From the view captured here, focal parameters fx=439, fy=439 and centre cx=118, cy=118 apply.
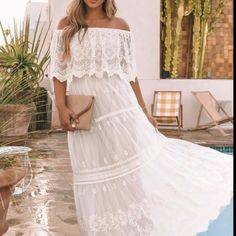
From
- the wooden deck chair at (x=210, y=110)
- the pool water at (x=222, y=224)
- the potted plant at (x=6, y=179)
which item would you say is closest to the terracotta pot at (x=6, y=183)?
the potted plant at (x=6, y=179)

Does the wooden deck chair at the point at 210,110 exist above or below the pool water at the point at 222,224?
above

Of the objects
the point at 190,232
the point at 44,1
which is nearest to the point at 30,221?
the point at 190,232

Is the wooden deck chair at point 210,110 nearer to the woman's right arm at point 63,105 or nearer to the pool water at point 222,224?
the pool water at point 222,224

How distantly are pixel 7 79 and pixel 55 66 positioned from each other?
1.07ft

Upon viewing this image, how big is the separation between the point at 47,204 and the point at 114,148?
1523 mm

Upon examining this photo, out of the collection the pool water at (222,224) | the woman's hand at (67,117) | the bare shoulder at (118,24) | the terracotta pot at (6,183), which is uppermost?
the bare shoulder at (118,24)

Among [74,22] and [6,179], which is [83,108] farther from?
[6,179]

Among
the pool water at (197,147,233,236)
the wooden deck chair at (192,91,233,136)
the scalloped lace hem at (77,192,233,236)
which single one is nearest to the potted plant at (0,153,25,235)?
the scalloped lace hem at (77,192,233,236)

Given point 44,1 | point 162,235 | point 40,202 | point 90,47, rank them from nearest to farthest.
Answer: point 90,47
point 162,235
point 40,202
point 44,1

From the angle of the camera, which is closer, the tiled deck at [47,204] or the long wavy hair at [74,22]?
the long wavy hair at [74,22]

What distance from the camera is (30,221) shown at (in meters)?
3.15

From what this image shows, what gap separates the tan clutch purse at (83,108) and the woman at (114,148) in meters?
0.04

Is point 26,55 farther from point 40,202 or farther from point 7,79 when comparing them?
point 7,79

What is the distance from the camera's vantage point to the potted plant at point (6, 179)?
88.0 inches
